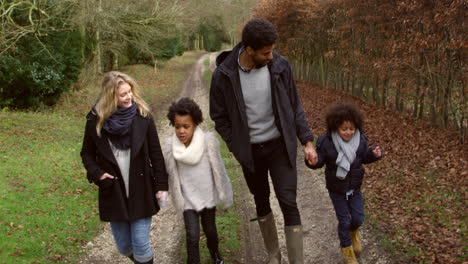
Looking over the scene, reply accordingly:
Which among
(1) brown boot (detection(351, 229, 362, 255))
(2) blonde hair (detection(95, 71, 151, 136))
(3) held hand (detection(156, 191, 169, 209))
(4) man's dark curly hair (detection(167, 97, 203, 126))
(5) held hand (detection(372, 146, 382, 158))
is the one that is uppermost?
(2) blonde hair (detection(95, 71, 151, 136))

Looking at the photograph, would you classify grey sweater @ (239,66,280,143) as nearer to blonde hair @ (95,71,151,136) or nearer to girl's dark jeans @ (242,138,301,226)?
girl's dark jeans @ (242,138,301,226)

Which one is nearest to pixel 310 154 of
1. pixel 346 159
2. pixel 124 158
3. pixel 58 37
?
pixel 346 159

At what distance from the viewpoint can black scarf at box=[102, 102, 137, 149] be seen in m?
3.52

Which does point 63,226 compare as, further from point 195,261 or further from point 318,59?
point 318,59

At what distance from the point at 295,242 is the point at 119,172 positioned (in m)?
1.70

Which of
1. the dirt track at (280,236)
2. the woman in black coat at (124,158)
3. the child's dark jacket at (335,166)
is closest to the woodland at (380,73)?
the dirt track at (280,236)

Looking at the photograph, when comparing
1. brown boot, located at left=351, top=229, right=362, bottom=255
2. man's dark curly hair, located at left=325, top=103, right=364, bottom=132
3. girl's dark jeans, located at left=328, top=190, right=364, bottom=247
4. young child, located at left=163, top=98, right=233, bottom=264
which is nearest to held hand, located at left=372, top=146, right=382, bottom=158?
man's dark curly hair, located at left=325, top=103, right=364, bottom=132

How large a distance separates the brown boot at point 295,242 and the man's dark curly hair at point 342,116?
3.54 ft

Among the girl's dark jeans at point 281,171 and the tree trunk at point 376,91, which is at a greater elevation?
the girl's dark jeans at point 281,171

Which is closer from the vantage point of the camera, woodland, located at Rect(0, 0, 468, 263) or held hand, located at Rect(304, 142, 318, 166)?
held hand, located at Rect(304, 142, 318, 166)

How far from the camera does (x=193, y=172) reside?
A: 412 cm

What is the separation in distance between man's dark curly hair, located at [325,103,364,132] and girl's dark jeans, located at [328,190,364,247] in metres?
0.69

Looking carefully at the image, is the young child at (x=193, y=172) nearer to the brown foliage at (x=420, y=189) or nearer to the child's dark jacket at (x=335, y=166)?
the child's dark jacket at (x=335, y=166)

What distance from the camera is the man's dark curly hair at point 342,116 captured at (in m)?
4.07
